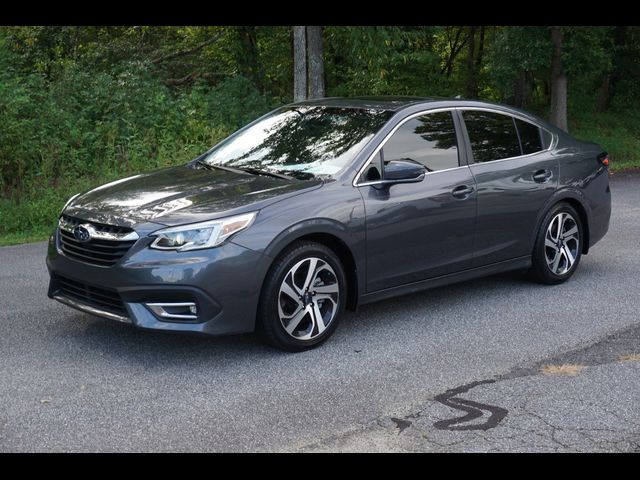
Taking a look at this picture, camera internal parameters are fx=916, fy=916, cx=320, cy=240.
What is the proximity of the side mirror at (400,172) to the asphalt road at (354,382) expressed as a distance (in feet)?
3.59

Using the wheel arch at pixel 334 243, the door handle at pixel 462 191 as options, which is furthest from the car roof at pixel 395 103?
the wheel arch at pixel 334 243

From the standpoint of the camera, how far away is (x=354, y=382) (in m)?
5.49

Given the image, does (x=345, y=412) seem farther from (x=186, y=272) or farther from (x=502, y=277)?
(x=502, y=277)

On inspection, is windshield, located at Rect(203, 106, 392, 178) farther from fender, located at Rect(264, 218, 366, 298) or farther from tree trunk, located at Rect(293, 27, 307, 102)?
tree trunk, located at Rect(293, 27, 307, 102)

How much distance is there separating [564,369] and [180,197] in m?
2.71

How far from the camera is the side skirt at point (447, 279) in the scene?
6.52 meters

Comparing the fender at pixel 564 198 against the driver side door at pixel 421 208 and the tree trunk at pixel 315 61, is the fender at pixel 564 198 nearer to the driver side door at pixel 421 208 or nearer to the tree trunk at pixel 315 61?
the driver side door at pixel 421 208

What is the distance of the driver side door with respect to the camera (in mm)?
6430

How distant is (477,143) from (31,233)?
586 cm

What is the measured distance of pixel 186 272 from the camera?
18.3 ft

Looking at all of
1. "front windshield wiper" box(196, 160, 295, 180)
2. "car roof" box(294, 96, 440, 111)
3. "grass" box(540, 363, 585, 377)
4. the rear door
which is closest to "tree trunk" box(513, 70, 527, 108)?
the rear door

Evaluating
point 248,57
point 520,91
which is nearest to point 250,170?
point 248,57

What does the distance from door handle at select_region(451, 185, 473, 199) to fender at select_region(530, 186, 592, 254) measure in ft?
3.09

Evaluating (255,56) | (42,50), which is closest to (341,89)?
(255,56)
